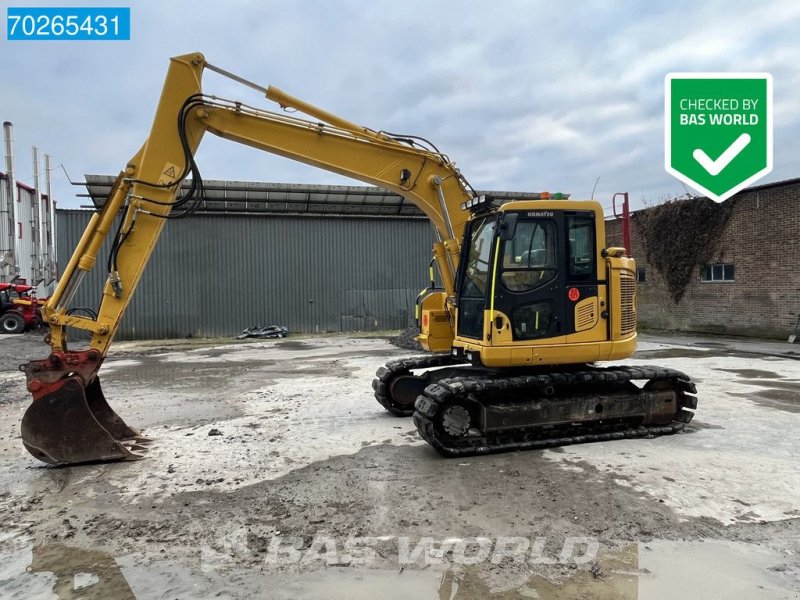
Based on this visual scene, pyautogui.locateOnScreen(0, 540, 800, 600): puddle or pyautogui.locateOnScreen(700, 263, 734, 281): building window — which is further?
pyautogui.locateOnScreen(700, 263, 734, 281): building window

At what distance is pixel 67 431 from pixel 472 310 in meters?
4.28

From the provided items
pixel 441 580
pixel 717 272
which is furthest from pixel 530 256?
pixel 717 272

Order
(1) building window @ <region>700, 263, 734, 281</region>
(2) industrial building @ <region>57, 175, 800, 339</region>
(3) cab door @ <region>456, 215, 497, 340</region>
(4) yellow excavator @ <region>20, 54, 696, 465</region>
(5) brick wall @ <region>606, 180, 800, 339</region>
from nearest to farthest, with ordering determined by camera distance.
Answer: (4) yellow excavator @ <region>20, 54, 696, 465</region>
(3) cab door @ <region>456, 215, 497, 340</region>
(5) brick wall @ <region>606, 180, 800, 339</region>
(1) building window @ <region>700, 263, 734, 281</region>
(2) industrial building @ <region>57, 175, 800, 339</region>

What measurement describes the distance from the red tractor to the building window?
2364 centimetres

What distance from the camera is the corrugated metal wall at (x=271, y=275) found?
71.7ft

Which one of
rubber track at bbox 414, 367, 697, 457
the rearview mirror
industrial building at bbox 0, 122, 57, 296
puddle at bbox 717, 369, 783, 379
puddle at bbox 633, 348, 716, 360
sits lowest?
puddle at bbox 717, 369, 783, 379

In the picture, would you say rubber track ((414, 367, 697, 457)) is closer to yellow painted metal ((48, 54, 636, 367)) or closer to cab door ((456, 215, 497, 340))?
yellow painted metal ((48, 54, 636, 367))

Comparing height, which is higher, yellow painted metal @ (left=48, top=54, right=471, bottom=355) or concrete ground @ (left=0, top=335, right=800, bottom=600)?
yellow painted metal @ (left=48, top=54, right=471, bottom=355)

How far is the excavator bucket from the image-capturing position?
5410 millimetres

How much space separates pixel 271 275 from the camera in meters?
23.0

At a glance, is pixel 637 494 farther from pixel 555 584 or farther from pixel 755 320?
pixel 755 320

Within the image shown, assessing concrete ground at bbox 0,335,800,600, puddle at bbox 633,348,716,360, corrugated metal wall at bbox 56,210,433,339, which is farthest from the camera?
corrugated metal wall at bbox 56,210,433,339

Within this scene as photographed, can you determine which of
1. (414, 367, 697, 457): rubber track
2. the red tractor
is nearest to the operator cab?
(414, 367, 697, 457): rubber track

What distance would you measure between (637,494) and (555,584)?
1.67m
